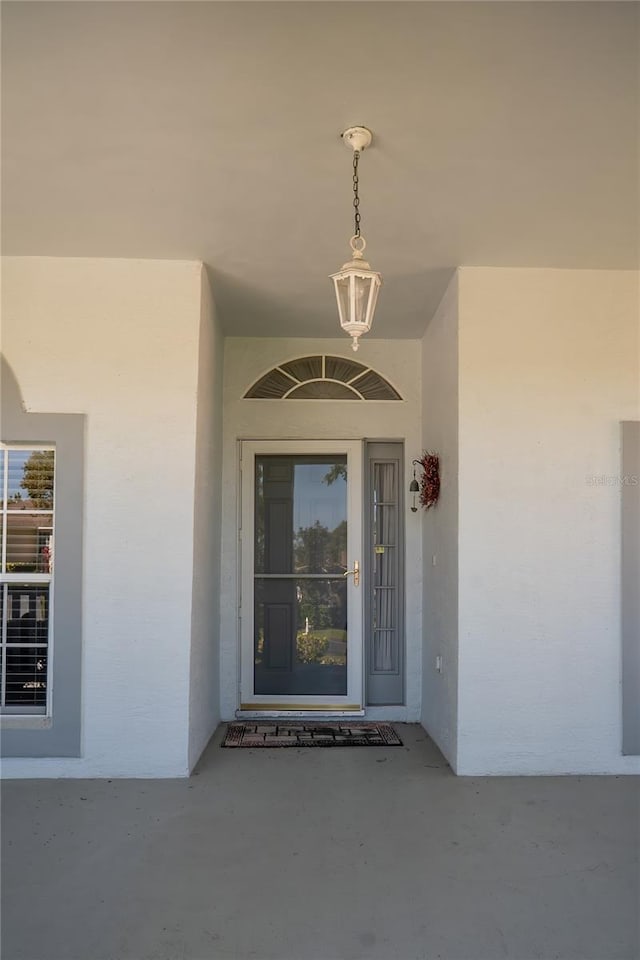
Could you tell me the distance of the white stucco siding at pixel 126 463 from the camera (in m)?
4.03

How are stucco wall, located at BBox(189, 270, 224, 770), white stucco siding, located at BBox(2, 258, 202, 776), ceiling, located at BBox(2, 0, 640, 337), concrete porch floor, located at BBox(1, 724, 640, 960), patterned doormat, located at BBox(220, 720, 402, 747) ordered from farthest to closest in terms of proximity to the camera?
patterned doormat, located at BBox(220, 720, 402, 747), stucco wall, located at BBox(189, 270, 224, 770), white stucco siding, located at BBox(2, 258, 202, 776), concrete porch floor, located at BBox(1, 724, 640, 960), ceiling, located at BBox(2, 0, 640, 337)

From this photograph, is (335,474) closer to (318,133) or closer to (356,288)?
(356,288)

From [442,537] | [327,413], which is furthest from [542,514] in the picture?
[327,413]

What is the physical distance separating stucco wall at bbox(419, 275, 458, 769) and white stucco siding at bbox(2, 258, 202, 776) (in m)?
1.58

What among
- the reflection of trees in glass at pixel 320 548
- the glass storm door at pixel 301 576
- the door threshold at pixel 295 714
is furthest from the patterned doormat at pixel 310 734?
the reflection of trees in glass at pixel 320 548

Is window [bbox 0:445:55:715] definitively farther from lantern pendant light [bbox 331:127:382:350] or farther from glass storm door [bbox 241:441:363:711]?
lantern pendant light [bbox 331:127:382:350]

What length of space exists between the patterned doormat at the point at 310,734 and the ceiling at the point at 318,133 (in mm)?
3049

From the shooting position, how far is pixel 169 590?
4.08m

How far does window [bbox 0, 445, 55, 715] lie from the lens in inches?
161

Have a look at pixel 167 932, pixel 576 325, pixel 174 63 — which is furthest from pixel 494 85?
pixel 167 932

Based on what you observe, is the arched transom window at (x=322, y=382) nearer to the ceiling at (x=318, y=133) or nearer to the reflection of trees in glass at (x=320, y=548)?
the reflection of trees in glass at (x=320, y=548)

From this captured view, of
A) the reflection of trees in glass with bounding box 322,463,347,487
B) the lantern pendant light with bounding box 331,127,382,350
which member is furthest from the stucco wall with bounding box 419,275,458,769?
the lantern pendant light with bounding box 331,127,382,350

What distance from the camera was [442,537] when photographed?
15.3 feet

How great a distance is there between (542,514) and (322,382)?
2.12 m
